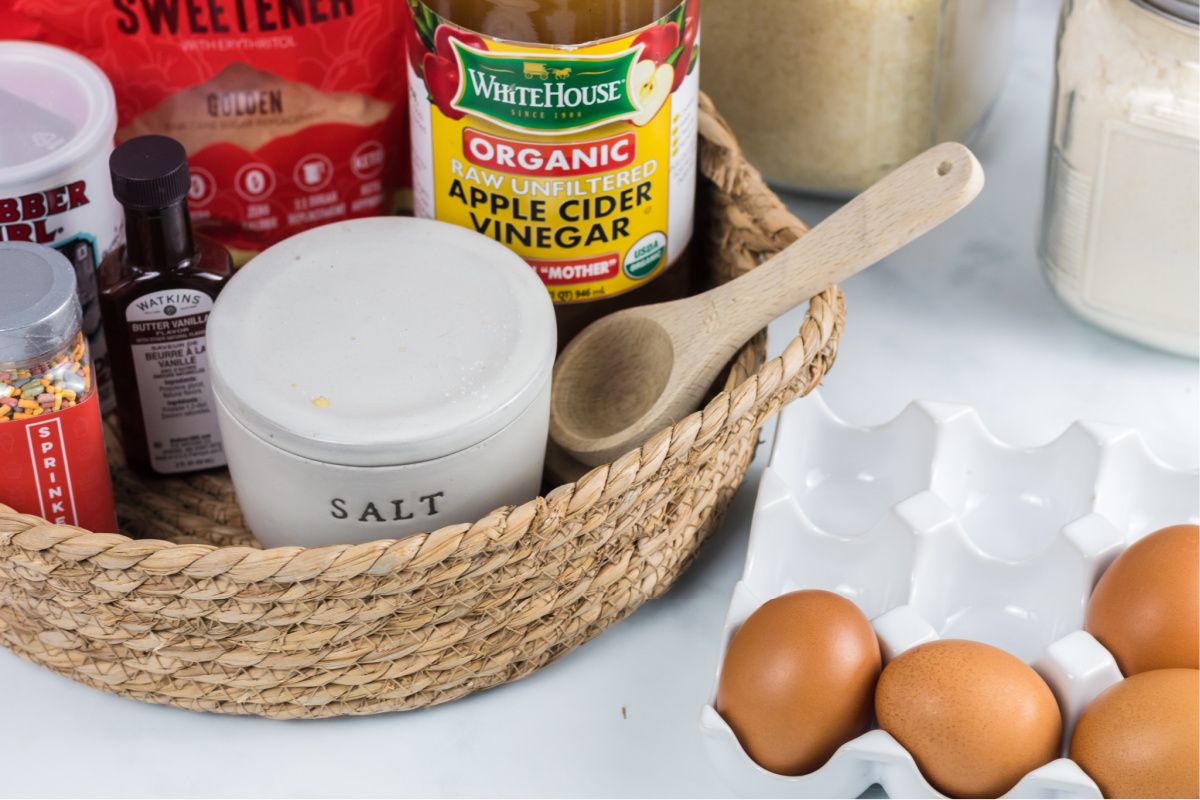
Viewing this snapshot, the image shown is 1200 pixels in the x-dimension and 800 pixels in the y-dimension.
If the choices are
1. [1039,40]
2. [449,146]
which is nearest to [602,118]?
[449,146]

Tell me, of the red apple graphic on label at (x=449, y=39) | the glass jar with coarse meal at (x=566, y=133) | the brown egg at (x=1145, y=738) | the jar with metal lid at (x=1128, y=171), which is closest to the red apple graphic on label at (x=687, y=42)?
the glass jar with coarse meal at (x=566, y=133)

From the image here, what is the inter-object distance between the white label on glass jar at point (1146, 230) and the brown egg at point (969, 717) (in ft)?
1.11

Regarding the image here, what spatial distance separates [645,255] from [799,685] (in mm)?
288

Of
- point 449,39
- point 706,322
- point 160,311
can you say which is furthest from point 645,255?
point 160,311

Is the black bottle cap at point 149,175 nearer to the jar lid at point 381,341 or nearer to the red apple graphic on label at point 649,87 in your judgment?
the jar lid at point 381,341

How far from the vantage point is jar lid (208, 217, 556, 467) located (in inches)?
22.5

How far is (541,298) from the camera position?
65 cm

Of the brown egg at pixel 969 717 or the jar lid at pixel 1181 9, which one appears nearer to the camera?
the brown egg at pixel 969 717

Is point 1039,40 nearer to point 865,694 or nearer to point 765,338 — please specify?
point 765,338

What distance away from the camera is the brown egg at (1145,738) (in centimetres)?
52

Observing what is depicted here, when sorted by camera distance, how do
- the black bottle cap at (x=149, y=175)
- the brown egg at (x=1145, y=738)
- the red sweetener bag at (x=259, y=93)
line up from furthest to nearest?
the red sweetener bag at (x=259, y=93) → the black bottle cap at (x=149, y=175) → the brown egg at (x=1145, y=738)

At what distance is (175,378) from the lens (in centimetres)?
72

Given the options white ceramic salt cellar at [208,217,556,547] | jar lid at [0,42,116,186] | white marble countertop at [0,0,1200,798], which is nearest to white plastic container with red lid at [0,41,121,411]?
jar lid at [0,42,116,186]

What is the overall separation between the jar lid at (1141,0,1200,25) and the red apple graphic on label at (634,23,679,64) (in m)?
0.27
